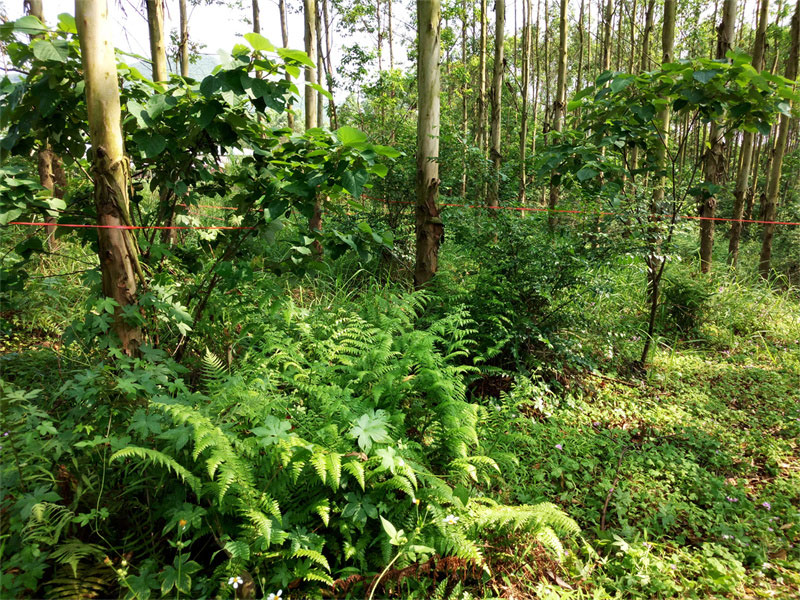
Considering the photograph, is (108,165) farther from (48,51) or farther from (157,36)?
(157,36)

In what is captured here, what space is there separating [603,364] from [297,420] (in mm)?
3349

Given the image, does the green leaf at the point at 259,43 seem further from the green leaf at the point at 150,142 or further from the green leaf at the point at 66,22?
the green leaf at the point at 66,22

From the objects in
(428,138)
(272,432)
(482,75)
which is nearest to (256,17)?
(482,75)

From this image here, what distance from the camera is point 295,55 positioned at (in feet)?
7.22

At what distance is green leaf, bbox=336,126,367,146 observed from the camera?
2258 millimetres

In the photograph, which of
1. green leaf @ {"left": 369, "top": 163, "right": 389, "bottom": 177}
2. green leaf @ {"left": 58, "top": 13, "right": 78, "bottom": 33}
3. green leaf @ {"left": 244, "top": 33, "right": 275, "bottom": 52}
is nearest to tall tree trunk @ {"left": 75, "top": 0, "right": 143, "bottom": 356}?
green leaf @ {"left": 58, "top": 13, "right": 78, "bottom": 33}

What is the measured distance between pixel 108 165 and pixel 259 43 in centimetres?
102

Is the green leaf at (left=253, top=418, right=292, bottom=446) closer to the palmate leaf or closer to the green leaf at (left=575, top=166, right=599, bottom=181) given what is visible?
the palmate leaf

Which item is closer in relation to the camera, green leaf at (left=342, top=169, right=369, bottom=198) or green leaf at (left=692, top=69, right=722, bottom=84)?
green leaf at (left=342, top=169, right=369, bottom=198)

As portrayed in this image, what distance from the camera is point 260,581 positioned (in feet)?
5.82

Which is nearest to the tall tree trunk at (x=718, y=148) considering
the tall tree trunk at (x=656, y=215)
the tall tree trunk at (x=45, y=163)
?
the tall tree trunk at (x=656, y=215)

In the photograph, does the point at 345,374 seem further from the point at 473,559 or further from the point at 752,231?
the point at 752,231

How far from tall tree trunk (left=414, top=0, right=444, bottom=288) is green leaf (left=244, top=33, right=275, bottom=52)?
185 cm

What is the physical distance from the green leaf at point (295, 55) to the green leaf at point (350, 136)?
13.2 inches
